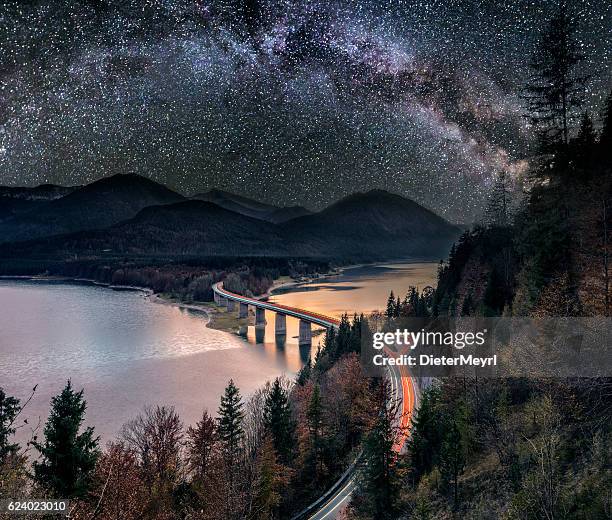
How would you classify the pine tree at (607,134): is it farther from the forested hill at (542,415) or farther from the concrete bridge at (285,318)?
the concrete bridge at (285,318)

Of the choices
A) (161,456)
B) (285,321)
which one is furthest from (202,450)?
(285,321)

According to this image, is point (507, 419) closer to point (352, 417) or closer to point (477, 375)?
point (477, 375)

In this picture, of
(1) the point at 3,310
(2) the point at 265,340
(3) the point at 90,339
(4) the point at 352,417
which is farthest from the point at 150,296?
(4) the point at 352,417

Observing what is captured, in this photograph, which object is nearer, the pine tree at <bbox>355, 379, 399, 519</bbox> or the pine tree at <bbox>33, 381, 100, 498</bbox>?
the pine tree at <bbox>33, 381, 100, 498</bbox>

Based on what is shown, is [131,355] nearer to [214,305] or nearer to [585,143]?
[214,305]

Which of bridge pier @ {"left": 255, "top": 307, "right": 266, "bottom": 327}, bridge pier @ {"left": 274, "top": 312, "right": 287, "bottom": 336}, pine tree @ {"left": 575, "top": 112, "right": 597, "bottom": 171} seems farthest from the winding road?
bridge pier @ {"left": 255, "top": 307, "right": 266, "bottom": 327}

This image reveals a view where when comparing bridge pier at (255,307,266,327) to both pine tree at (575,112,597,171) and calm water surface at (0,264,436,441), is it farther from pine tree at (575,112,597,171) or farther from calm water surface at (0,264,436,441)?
pine tree at (575,112,597,171)
